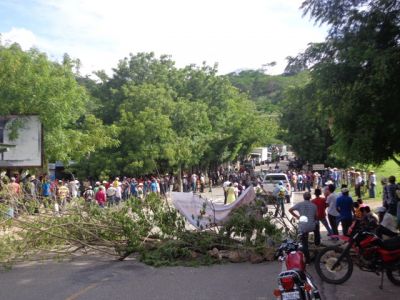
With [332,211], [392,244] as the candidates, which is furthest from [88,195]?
[392,244]

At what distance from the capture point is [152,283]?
934cm

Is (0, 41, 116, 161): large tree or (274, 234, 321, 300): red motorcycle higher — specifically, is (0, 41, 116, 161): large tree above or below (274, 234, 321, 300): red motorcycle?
above

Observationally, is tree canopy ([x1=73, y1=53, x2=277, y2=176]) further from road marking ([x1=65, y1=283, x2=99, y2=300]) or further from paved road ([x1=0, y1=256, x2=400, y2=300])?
road marking ([x1=65, y1=283, x2=99, y2=300])

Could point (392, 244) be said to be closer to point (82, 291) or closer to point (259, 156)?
point (82, 291)

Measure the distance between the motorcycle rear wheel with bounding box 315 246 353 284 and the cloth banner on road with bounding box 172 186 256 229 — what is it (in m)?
3.88

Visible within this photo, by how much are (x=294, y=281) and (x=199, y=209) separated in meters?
7.38

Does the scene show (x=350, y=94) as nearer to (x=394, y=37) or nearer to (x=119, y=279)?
(x=394, y=37)

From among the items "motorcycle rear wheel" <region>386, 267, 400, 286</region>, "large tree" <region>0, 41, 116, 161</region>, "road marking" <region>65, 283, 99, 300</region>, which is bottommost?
"road marking" <region>65, 283, 99, 300</region>

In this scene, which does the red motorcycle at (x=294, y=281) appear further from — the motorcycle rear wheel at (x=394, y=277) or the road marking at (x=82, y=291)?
the road marking at (x=82, y=291)

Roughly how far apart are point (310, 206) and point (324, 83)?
272cm

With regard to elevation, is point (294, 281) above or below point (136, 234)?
above

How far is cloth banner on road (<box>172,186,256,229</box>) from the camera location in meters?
12.6

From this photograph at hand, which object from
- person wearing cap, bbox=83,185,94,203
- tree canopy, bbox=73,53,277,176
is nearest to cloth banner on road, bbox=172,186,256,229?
person wearing cap, bbox=83,185,94,203

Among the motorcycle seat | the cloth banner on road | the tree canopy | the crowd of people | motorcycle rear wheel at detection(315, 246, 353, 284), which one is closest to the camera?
the motorcycle seat
